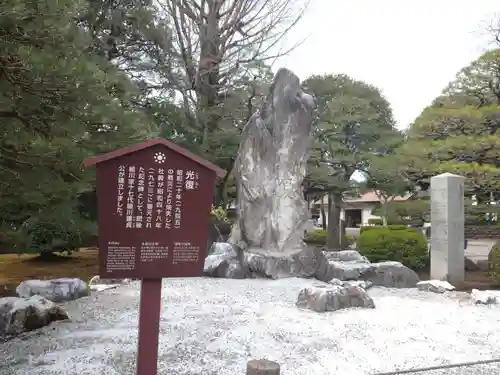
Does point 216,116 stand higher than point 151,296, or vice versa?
point 216,116

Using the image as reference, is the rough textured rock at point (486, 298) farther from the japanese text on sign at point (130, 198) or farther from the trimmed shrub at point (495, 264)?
the japanese text on sign at point (130, 198)

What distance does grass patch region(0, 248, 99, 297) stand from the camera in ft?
33.6

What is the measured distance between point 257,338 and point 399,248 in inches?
304

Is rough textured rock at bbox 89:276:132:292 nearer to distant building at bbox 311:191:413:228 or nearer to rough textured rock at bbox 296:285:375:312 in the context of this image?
rough textured rock at bbox 296:285:375:312

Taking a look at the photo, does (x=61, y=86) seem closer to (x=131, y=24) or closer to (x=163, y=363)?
(x=163, y=363)

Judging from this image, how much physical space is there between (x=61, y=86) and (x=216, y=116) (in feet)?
33.4

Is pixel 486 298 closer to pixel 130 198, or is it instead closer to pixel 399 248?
pixel 399 248

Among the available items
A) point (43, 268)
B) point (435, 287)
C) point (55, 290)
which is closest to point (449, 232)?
point (435, 287)

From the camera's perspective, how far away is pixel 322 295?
6.36m

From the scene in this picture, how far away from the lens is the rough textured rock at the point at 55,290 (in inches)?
283

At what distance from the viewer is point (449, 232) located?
9.70 metres

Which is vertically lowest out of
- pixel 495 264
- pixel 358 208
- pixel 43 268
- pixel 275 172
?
pixel 43 268

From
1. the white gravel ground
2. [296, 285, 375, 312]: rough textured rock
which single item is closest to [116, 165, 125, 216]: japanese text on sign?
the white gravel ground

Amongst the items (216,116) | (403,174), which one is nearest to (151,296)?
(216,116)
